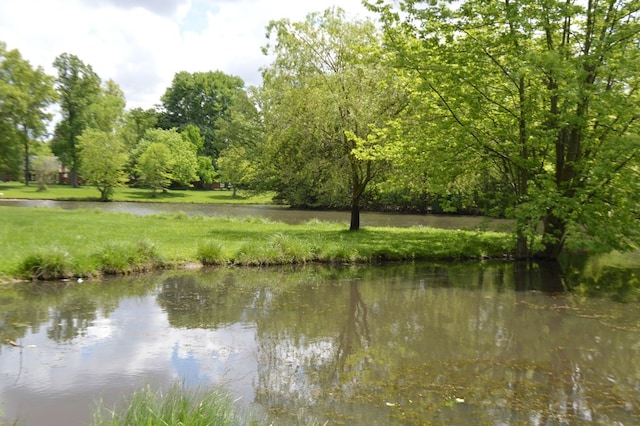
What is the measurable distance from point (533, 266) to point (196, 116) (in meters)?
75.0

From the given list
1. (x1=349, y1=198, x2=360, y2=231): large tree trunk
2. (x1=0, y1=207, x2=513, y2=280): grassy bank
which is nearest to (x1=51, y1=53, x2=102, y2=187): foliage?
(x1=0, y1=207, x2=513, y2=280): grassy bank

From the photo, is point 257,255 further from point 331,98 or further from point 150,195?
point 150,195

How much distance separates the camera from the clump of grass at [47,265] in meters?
11.3

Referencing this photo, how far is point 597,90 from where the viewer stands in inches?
529

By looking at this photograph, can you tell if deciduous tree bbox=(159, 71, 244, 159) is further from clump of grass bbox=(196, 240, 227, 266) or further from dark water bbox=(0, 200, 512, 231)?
clump of grass bbox=(196, 240, 227, 266)

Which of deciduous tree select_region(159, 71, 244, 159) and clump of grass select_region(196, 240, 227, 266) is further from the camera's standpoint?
deciduous tree select_region(159, 71, 244, 159)

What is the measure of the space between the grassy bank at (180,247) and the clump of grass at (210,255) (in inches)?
1.1

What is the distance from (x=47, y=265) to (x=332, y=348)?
25.1ft

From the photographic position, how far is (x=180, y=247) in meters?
15.0

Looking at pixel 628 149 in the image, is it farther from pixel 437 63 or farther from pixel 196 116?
pixel 196 116

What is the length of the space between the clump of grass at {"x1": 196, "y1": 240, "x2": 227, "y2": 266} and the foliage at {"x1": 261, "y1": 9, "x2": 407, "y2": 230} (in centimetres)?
732

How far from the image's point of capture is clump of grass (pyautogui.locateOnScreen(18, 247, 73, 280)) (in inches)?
444

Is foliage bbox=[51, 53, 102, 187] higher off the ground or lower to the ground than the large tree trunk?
higher

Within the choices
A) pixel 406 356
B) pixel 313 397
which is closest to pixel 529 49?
pixel 406 356
